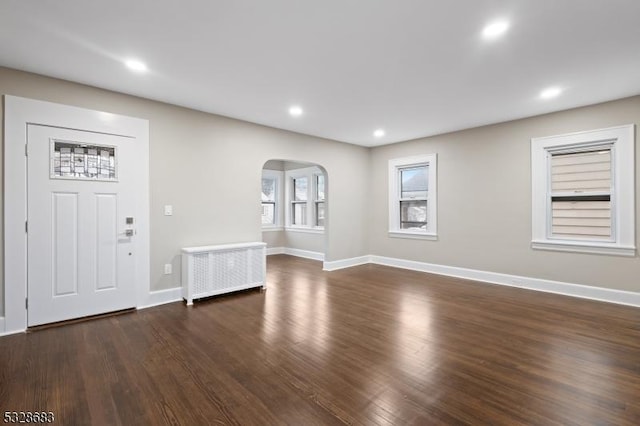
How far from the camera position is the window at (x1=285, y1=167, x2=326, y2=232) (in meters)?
7.72

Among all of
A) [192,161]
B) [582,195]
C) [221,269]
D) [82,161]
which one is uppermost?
[192,161]

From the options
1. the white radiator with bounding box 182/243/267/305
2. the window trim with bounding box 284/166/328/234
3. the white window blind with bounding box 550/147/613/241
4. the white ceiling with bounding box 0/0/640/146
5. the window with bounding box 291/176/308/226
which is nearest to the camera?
the white ceiling with bounding box 0/0/640/146

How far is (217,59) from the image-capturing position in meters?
2.84

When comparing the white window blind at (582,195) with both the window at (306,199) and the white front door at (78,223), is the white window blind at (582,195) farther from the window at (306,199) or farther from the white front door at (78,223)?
the white front door at (78,223)

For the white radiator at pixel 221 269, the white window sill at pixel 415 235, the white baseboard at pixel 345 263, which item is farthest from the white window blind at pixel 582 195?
the white radiator at pixel 221 269

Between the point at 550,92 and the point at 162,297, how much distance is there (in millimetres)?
5569

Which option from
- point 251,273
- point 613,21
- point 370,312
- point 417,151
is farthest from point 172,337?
point 417,151

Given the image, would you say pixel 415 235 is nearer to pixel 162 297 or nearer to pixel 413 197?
pixel 413 197

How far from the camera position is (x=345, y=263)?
6.32 metres

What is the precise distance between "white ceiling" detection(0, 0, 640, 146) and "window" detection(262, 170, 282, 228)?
4.23 meters

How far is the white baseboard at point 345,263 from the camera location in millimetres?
6066

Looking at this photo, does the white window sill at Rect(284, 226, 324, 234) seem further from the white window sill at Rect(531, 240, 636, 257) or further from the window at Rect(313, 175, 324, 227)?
the white window sill at Rect(531, 240, 636, 257)

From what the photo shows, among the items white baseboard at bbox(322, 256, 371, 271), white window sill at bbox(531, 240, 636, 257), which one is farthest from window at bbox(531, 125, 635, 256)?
white baseboard at bbox(322, 256, 371, 271)

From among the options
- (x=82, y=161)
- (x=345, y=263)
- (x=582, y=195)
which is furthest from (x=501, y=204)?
(x=82, y=161)
